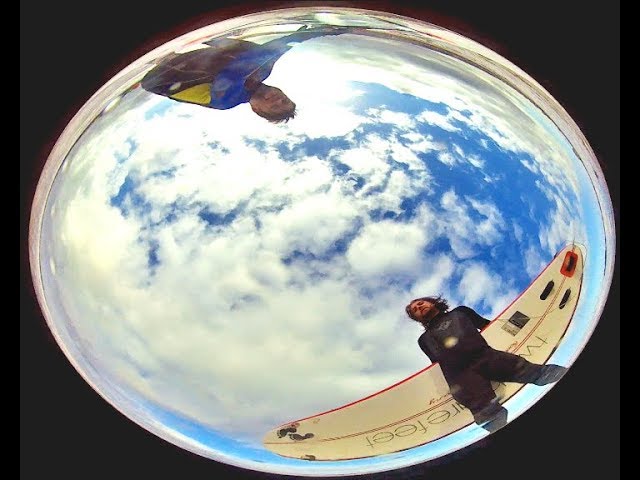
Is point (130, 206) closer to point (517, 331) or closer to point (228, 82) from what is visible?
point (228, 82)

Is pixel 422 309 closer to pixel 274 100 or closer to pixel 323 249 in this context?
pixel 323 249

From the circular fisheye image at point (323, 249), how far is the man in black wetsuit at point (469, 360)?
0.01 m

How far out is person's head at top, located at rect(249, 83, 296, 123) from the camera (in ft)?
21.2

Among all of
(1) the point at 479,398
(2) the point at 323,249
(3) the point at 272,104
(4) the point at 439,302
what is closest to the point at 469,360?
(1) the point at 479,398

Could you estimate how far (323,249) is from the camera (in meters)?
6.77

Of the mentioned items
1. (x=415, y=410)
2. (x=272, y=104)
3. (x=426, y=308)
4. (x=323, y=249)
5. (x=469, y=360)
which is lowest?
(x=415, y=410)

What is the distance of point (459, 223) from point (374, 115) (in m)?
0.96

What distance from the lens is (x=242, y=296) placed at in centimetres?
688

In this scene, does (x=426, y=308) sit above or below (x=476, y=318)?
above

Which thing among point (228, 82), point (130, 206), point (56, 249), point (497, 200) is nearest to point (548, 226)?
point (497, 200)

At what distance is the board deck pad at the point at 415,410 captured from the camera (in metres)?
6.79

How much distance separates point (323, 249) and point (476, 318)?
1.20 metres

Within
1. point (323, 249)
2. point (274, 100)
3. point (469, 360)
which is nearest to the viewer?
point (274, 100)

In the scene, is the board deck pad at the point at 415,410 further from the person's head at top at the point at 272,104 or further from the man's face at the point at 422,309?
the person's head at top at the point at 272,104
